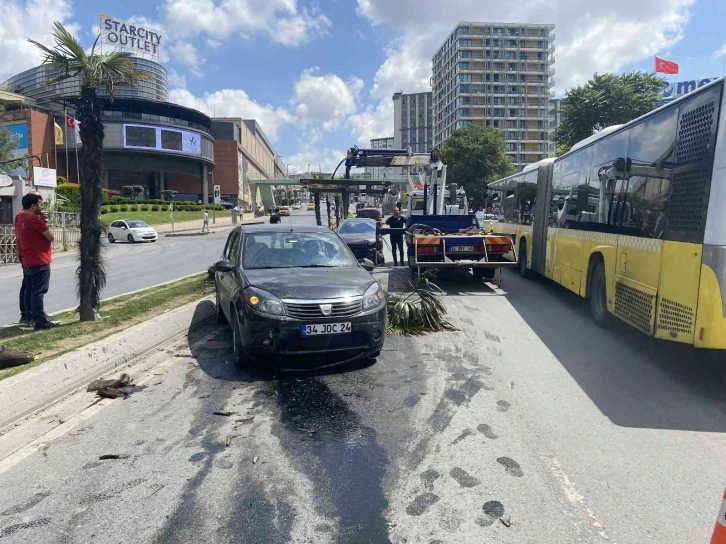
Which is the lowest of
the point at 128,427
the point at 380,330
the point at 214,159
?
the point at 128,427

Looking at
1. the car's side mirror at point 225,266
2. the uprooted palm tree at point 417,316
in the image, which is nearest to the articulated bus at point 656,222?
the uprooted palm tree at point 417,316

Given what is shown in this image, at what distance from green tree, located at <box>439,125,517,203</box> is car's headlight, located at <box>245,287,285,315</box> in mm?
55805

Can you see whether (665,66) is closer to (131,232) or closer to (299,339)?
(131,232)

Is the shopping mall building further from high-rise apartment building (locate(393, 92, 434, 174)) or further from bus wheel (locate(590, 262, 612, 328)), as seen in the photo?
high-rise apartment building (locate(393, 92, 434, 174))

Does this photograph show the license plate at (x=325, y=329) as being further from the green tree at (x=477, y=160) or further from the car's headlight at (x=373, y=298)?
the green tree at (x=477, y=160)

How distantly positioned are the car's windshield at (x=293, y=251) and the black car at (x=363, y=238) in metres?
7.96

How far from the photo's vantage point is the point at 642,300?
6793 mm

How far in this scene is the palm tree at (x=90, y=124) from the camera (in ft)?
24.0

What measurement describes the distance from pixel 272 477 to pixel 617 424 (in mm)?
3010

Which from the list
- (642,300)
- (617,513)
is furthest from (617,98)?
(617,513)

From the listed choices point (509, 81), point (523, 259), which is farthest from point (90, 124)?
point (509, 81)

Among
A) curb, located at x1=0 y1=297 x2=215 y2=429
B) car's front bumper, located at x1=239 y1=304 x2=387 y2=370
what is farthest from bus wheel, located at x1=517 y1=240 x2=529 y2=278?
curb, located at x1=0 y1=297 x2=215 y2=429

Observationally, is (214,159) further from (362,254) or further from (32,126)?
(362,254)

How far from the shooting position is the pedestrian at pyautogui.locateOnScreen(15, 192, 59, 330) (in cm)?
759
